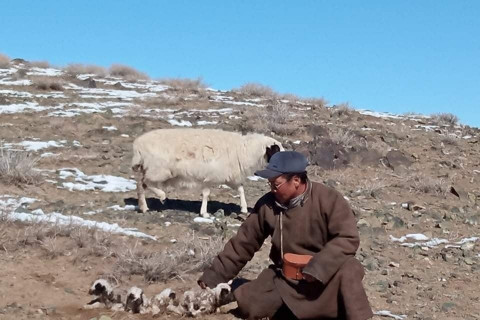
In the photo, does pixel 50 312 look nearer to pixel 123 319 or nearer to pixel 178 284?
pixel 123 319

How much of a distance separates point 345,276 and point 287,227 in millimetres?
551

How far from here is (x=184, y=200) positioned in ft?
33.7

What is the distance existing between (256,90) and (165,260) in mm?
17575

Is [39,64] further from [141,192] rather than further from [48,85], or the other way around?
[141,192]

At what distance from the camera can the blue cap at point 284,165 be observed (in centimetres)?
444

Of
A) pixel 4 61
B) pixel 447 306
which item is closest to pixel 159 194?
pixel 447 306

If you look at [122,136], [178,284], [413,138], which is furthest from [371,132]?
[178,284]

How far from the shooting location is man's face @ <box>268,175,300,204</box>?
448 centimetres

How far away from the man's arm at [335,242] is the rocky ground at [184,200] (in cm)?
137

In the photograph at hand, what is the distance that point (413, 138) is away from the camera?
16391 mm

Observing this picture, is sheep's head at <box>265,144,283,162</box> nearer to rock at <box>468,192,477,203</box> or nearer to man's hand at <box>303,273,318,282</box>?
rock at <box>468,192,477,203</box>

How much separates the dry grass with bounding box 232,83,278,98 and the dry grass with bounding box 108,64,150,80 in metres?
7.89

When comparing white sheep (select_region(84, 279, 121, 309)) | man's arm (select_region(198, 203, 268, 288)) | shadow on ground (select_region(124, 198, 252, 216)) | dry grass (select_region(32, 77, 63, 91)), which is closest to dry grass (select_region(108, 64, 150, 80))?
dry grass (select_region(32, 77, 63, 91))

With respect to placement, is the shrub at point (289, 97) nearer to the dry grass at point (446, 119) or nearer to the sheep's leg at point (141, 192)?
the dry grass at point (446, 119)
